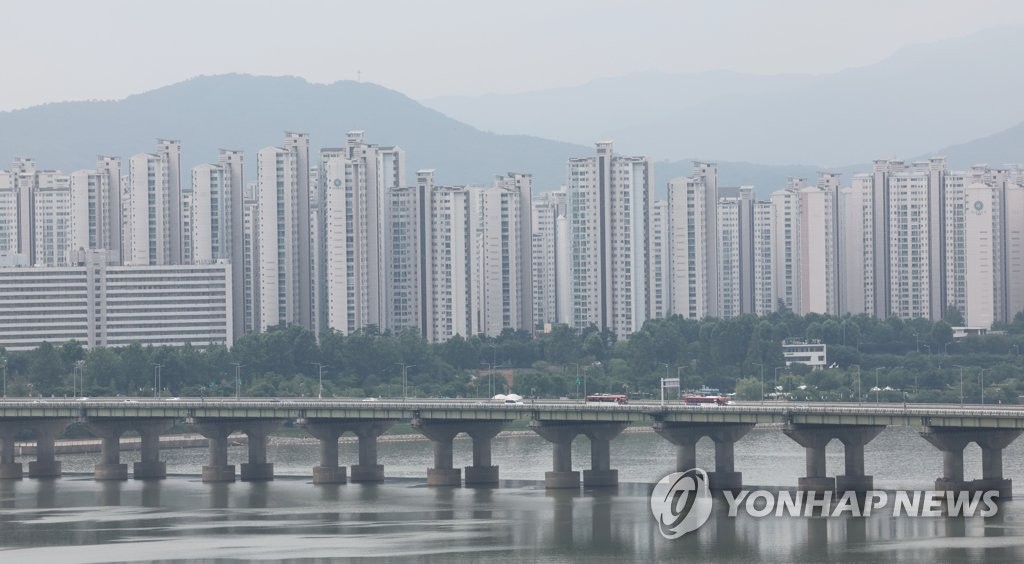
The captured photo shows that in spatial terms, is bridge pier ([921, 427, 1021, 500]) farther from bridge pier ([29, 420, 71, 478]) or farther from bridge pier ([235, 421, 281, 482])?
bridge pier ([29, 420, 71, 478])

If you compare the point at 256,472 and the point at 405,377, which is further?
the point at 405,377

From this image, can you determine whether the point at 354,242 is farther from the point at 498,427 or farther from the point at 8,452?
the point at 498,427

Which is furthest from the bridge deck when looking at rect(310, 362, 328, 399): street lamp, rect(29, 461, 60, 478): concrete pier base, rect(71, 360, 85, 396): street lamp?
rect(71, 360, 85, 396): street lamp

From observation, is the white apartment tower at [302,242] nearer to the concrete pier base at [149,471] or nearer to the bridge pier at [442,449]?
the concrete pier base at [149,471]

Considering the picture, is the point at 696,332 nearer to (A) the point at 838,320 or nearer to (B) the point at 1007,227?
(A) the point at 838,320

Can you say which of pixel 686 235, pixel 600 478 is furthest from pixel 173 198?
pixel 600 478

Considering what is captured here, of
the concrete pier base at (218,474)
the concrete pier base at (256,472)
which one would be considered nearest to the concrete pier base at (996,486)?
the concrete pier base at (256,472)

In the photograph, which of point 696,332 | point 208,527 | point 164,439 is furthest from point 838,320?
point 208,527
